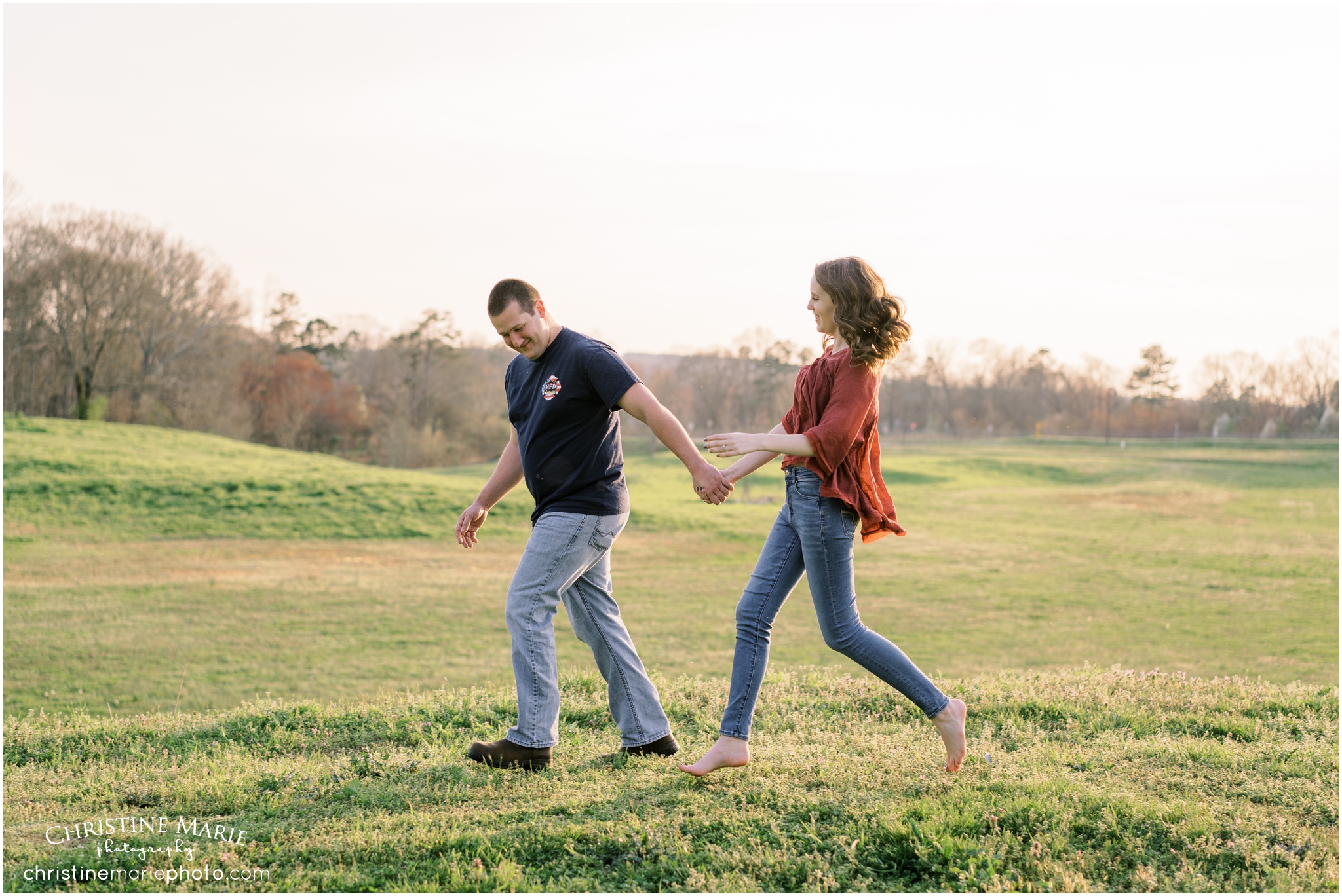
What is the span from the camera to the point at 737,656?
416 centimetres

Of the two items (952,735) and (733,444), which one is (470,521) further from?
(952,735)

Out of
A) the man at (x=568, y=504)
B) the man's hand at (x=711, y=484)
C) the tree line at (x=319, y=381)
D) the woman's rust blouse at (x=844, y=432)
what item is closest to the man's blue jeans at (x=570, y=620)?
the man at (x=568, y=504)

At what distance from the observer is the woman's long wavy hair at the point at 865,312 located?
3.85 metres

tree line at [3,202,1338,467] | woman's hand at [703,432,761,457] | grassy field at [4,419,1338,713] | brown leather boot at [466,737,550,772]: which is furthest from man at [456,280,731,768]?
tree line at [3,202,1338,467]

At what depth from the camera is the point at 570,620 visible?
419cm

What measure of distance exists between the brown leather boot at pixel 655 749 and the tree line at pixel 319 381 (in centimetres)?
4120

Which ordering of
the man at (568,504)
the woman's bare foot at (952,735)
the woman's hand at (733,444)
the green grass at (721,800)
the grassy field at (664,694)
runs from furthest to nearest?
the man at (568,504)
the woman's bare foot at (952,735)
the woman's hand at (733,444)
the grassy field at (664,694)
the green grass at (721,800)

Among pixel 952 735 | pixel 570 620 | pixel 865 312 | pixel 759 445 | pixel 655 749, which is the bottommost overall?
pixel 655 749

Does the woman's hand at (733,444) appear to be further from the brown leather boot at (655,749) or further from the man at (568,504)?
the brown leather boot at (655,749)

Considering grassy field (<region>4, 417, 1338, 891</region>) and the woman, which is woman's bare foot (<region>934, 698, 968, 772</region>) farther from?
grassy field (<region>4, 417, 1338, 891</region>)

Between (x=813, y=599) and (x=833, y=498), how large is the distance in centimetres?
43

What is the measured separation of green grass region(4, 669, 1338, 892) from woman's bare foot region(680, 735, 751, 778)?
3.6 inches

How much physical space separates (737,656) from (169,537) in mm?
22137

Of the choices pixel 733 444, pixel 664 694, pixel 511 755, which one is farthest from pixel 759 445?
pixel 664 694
